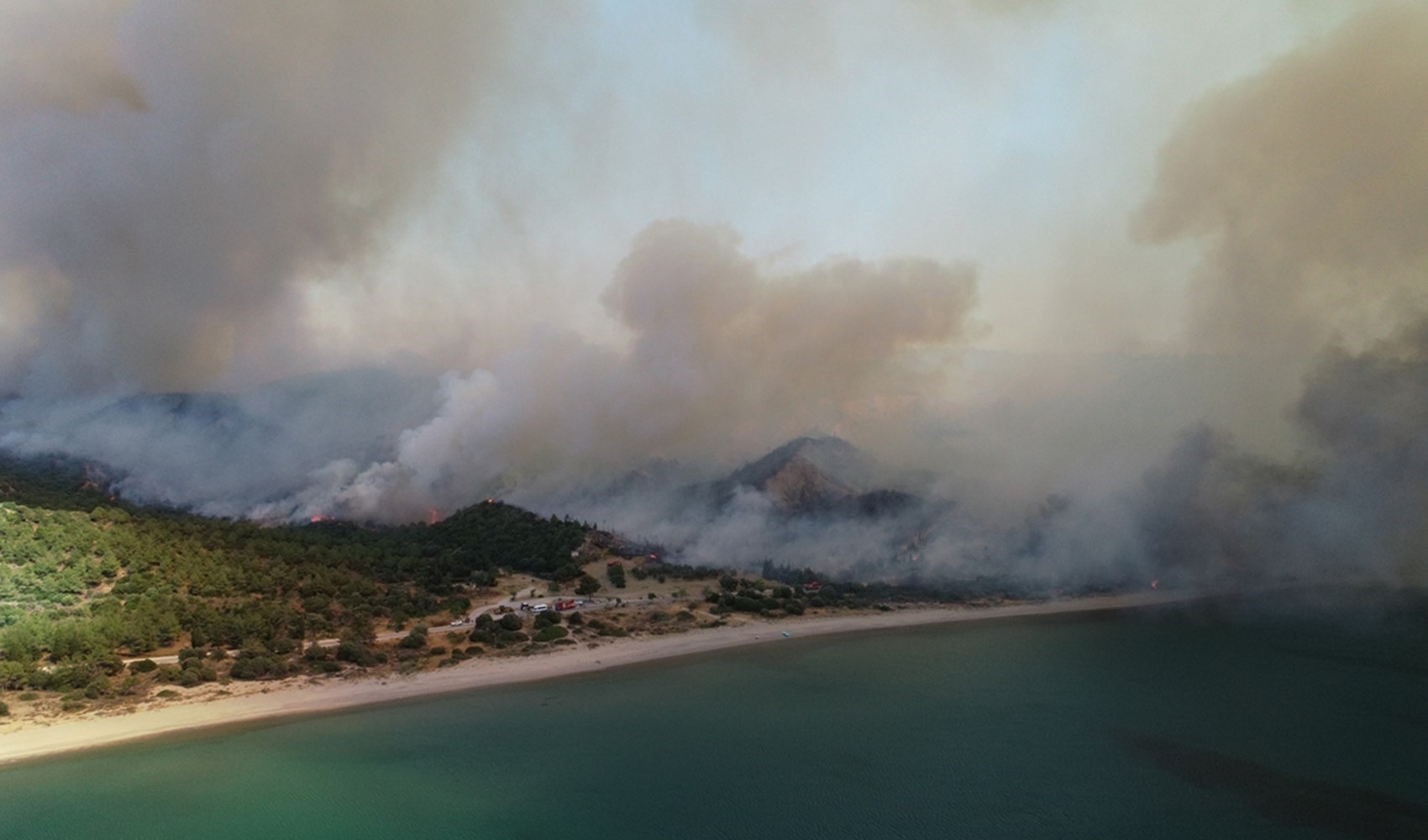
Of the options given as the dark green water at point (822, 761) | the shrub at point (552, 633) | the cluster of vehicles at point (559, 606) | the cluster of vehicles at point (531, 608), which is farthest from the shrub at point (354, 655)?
the cluster of vehicles at point (559, 606)

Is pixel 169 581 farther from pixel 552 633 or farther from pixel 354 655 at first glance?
pixel 552 633

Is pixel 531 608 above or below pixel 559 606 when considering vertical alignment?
above

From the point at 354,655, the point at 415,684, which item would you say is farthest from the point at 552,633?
the point at 354,655

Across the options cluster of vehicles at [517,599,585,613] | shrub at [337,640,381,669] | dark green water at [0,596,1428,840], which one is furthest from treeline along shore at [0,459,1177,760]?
dark green water at [0,596,1428,840]

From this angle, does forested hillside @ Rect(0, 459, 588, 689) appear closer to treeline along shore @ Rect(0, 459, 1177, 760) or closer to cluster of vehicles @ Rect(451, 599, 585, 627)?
treeline along shore @ Rect(0, 459, 1177, 760)

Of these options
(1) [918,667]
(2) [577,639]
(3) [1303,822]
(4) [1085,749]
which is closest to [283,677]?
(2) [577,639]

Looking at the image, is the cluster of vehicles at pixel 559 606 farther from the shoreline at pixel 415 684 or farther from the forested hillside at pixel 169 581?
the shoreline at pixel 415 684
